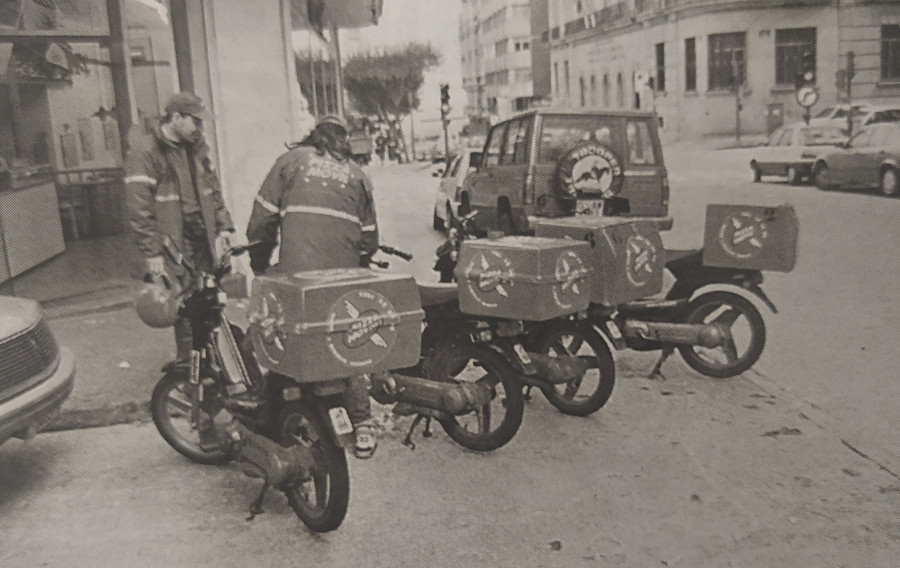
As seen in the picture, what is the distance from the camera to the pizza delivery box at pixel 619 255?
5438 mm

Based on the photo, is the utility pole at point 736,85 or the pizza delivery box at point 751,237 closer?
the pizza delivery box at point 751,237

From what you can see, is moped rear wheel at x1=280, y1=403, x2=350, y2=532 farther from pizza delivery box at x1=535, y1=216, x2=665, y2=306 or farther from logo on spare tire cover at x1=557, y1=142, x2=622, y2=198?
logo on spare tire cover at x1=557, y1=142, x2=622, y2=198

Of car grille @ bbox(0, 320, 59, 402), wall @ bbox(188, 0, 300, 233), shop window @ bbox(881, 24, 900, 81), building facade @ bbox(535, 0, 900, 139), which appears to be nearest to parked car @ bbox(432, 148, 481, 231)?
wall @ bbox(188, 0, 300, 233)

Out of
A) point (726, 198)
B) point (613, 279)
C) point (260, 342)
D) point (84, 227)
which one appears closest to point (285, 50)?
point (84, 227)

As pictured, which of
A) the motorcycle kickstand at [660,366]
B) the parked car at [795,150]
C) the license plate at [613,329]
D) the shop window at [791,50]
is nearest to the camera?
the license plate at [613,329]

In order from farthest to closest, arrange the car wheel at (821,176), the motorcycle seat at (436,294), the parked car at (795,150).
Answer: the parked car at (795,150)
the car wheel at (821,176)
the motorcycle seat at (436,294)

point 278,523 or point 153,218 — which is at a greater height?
point 153,218

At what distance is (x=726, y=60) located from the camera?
103 feet

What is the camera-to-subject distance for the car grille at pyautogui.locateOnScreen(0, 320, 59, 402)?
4.39m

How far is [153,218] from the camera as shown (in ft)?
18.3

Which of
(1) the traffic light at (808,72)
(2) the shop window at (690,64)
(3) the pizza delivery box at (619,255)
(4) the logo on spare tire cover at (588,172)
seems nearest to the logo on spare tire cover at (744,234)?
(3) the pizza delivery box at (619,255)

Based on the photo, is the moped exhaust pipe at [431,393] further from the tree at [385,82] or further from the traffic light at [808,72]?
the traffic light at [808,72]

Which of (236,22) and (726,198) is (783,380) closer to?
(236,22)

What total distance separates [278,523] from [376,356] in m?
0.96
